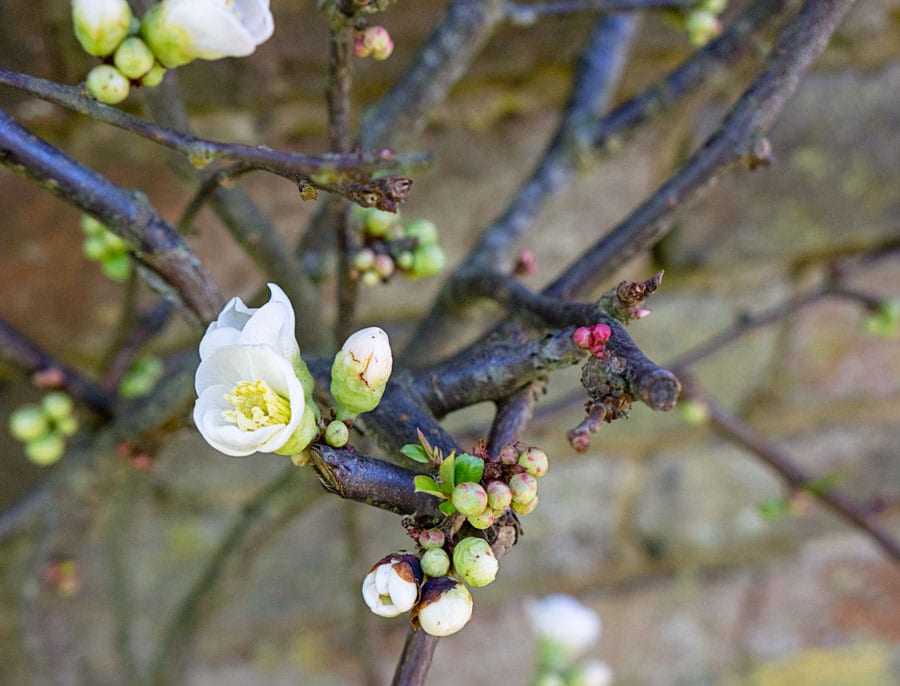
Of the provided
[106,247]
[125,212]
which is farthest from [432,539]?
[106,247]

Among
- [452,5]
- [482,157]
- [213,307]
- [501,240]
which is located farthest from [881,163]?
[213,307]

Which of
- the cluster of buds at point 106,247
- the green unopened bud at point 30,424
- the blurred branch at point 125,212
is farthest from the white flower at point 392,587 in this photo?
the green unopened bud at point 30,424

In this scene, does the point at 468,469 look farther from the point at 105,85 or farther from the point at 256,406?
the point at 105,85

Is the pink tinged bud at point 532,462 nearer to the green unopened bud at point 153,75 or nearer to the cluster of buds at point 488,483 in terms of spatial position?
the cluster of buds at point 488,483

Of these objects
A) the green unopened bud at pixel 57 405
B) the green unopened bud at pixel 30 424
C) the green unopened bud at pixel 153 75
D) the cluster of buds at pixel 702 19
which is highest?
the cluster of buds at pixel 702 19

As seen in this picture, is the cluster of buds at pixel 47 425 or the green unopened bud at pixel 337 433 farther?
the cluster of buds at pixel 47 425

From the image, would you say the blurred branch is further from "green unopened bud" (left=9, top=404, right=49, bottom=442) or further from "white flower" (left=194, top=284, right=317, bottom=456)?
"green unopened bud" (left=9, top=404, right=49, bottom=442)
